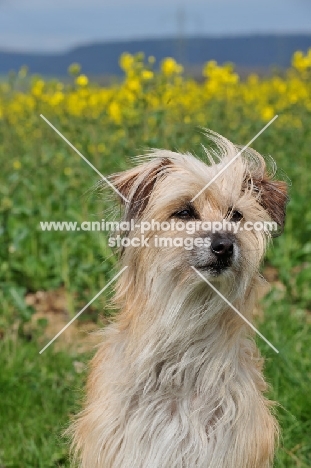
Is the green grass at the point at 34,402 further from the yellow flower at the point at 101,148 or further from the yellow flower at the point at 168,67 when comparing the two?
the yellow flower at the point at 168,67

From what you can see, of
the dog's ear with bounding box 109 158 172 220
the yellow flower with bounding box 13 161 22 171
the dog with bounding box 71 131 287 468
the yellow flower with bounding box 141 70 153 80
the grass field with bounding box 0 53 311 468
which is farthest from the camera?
the yellow flower with bounding box 13 161 22 171

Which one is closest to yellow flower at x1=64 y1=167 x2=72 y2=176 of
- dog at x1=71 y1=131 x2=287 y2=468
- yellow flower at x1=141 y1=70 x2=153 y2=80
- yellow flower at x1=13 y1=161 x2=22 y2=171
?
yellow flower at x1=13 y1=161 x2=22 y2=171

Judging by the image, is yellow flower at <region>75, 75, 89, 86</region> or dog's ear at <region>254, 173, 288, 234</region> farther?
yellow flower at <region>75, 75, 89, 86</region>

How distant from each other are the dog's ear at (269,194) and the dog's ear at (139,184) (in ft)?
1.40

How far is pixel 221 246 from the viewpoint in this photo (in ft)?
9.45

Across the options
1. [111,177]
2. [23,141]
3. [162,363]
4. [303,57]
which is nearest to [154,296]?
[162,363]

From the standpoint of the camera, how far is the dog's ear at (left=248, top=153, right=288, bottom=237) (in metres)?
3.31

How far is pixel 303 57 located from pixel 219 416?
570 cm

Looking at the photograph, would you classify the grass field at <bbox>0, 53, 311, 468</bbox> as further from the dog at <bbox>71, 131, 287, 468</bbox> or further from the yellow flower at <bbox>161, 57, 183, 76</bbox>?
the dog at <bbox>71, 131, 287, 468</bbox>

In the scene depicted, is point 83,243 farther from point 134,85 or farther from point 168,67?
point 168,67

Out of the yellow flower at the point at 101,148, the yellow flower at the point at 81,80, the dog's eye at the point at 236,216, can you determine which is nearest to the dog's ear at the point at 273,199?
the dog's eye at the point at 236,216

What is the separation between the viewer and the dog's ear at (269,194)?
10.9 ft

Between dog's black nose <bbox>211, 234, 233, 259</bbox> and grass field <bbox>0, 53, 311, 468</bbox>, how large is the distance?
75 cm

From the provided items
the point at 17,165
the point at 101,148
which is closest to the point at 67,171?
the point at 101,148
